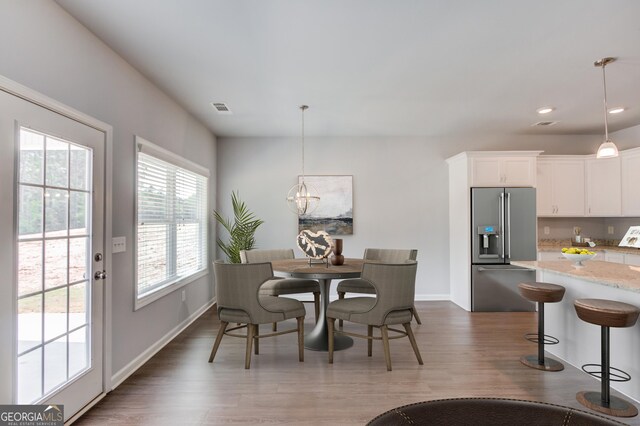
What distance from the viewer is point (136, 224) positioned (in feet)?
10.2

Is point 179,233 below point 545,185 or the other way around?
below

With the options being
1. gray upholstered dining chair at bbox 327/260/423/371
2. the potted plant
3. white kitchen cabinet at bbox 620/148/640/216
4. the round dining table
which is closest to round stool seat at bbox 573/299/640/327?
gray upholstered dining chair at bbox 327/260/423/371

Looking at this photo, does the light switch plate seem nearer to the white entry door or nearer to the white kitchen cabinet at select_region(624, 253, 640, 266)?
the white entry door

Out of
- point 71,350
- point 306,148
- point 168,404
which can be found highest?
point 306,148

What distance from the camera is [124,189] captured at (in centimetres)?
292

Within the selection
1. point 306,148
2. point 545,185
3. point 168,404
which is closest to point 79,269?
point 168,404

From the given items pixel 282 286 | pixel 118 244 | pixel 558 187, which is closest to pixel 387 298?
pixel 282 286

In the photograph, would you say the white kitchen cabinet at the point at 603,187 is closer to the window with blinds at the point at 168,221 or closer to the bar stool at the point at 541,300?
the bar stool at the point at 541,300

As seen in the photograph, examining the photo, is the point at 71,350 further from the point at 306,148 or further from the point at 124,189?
the point at 306,148

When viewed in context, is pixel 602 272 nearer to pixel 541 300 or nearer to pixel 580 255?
pixel 580 255

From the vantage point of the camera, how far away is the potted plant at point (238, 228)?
5.12m

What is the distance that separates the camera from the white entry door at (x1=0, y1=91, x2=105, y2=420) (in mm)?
1779

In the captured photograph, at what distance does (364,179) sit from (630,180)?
3599 millimetres

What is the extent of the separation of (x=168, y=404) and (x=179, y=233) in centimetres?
217
